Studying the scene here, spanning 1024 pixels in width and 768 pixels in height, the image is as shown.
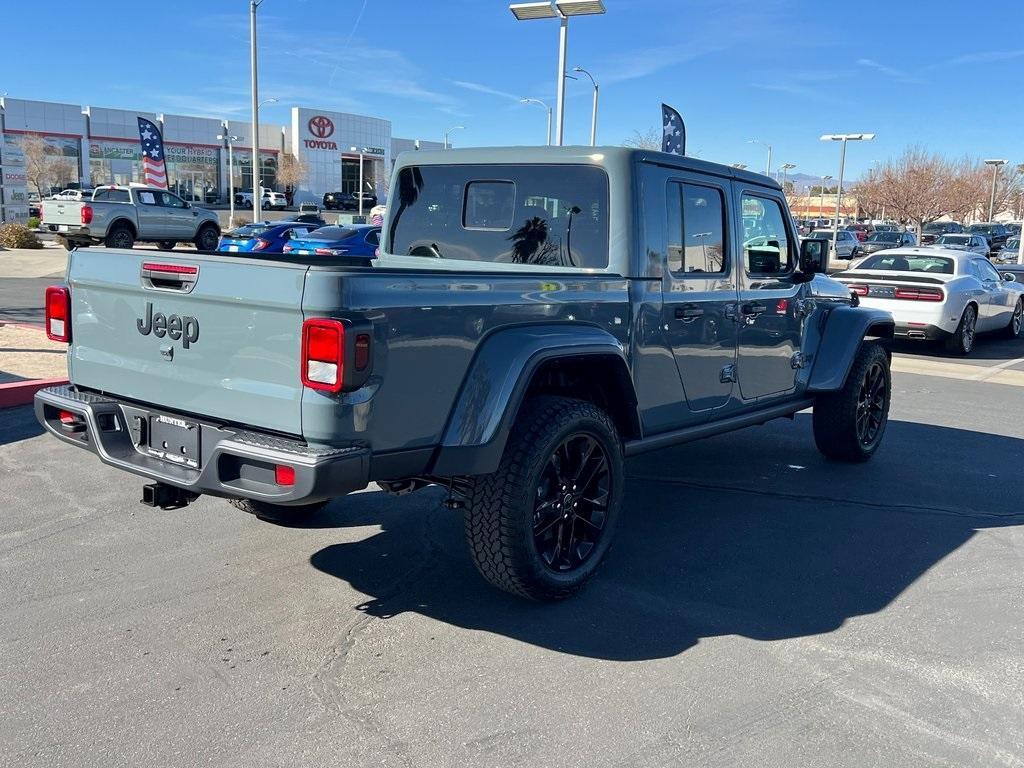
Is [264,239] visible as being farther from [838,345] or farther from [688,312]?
[688,312]

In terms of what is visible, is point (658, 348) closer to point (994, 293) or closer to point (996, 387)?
point (996, 387)

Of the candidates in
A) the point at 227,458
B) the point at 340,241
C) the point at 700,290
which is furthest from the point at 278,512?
the point at 340,241

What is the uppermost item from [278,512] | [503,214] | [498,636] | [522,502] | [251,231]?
[251,231]

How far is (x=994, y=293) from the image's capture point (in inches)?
565

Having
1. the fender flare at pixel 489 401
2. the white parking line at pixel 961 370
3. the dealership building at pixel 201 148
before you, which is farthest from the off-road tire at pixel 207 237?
the dealership building at pixel 201 148

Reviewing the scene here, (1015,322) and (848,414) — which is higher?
(1015,322)

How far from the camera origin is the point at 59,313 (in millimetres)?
4160

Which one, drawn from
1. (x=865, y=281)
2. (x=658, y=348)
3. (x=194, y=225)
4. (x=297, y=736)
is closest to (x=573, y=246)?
(x=658, y=348)

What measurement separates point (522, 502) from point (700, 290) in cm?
177

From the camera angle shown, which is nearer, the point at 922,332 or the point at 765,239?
the point at 765,239

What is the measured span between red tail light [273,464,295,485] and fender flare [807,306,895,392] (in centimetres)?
402

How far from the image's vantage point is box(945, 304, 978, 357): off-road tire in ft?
43.4

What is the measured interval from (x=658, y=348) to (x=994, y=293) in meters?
12.0

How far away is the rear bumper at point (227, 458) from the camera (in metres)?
3.13
